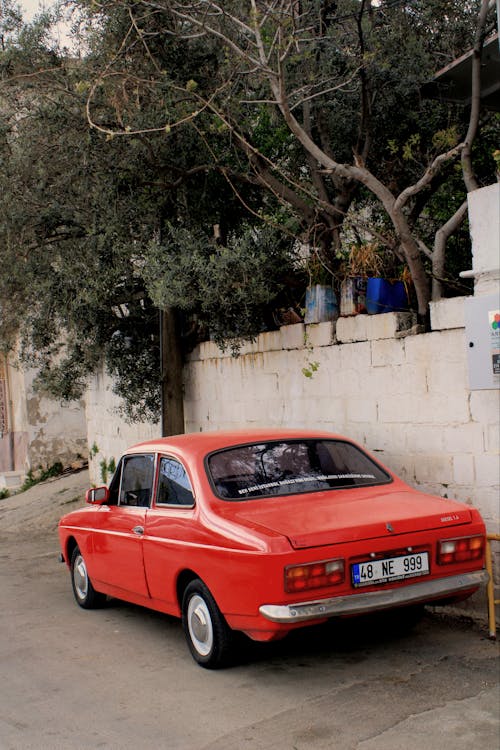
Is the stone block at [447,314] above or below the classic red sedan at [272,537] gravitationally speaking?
above

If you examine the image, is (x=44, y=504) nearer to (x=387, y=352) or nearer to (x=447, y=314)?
(x=387, y=352)

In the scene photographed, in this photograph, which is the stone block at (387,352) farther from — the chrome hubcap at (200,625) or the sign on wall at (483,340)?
the chrome hubcap at (200,625)

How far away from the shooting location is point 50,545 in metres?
11.7

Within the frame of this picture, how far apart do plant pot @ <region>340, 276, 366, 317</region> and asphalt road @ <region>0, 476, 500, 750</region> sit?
9.89 feet

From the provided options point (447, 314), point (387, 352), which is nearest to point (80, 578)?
point (387, 352)

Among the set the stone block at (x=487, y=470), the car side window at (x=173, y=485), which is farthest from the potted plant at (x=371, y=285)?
the car side window at (x=173, y=485)

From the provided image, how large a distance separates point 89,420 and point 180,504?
10.5 meters

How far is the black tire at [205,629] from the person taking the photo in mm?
5082

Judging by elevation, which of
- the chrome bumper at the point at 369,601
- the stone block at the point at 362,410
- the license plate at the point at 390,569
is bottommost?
the chrome bumper at the point at 369,601

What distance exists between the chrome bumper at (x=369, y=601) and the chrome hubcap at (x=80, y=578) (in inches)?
124

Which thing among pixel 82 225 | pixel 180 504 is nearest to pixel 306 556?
pixel 180 504

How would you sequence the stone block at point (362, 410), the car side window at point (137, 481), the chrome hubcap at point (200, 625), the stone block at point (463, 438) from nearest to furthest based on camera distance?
the chrome hubcap at point (200, 625)
the car side window at point (137, 481)
the stone block at point (463, 438)
the stone block at point (362, 410)

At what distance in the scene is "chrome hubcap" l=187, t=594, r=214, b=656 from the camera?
519cm

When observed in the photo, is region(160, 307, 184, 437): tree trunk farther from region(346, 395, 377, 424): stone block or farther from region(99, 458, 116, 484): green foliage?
region(346, 395, 377, 424): stone block
